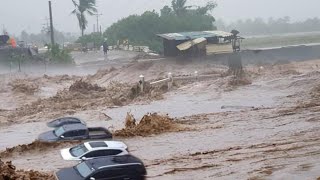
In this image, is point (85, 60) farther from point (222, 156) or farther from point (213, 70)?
point (222, 156)

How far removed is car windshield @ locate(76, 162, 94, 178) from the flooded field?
2.06m

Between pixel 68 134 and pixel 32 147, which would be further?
pixel 68 134

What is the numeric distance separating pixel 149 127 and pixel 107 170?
7.82 m

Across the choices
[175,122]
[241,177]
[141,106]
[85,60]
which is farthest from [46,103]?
[85,60]

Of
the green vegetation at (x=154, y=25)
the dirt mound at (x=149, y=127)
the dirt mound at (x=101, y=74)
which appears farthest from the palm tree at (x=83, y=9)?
the dirt mound at (x=149, y=127)

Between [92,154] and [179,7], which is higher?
[179,7]

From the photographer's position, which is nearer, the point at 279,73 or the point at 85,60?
the point at 279,73

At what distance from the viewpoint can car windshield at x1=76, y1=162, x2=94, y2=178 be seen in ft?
38.4

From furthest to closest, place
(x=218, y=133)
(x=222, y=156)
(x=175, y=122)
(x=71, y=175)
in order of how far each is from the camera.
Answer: (x=175, y=122)
(x=218, y=133)
(x=222, y=156)
(x=71, y=175)

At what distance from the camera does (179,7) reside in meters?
63.7

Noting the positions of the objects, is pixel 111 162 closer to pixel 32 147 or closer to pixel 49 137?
pixel 32 147

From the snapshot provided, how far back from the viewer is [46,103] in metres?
28.0

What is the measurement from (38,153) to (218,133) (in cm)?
633

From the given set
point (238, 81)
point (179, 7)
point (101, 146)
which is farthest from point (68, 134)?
point (179, 7)
